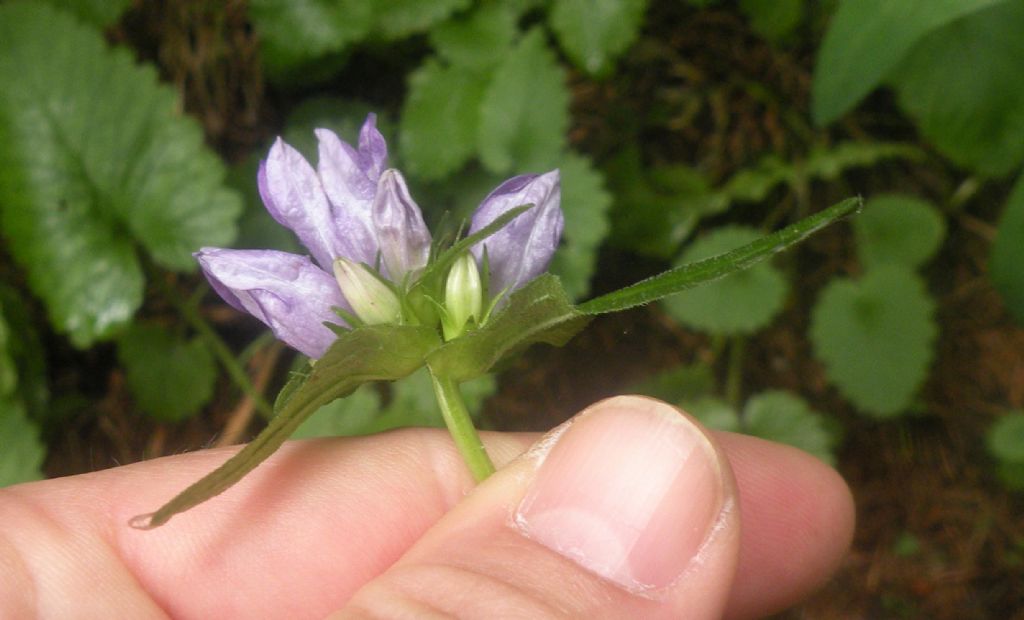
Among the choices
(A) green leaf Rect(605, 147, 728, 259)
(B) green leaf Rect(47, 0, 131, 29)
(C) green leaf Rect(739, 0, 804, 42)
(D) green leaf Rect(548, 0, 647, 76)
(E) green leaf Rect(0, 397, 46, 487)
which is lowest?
(A) green leaf Rect(605, 147, 728, 259)

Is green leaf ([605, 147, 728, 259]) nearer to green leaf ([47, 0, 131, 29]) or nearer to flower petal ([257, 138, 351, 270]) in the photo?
green leaf ([47, 0, 131, 29])

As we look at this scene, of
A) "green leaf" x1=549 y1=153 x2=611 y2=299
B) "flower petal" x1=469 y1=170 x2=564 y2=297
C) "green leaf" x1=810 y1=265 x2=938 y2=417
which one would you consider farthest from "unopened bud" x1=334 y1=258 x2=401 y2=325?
"green leaf" x1=810 y1=265 x2=938 y2=417

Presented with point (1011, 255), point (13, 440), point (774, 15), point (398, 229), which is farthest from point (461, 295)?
point (774, 15)

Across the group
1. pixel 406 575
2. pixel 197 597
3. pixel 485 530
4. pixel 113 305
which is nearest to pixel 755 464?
pixel 485 530

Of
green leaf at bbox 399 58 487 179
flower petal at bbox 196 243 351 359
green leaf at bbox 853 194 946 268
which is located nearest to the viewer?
flower petal at bbox 196 243 351 359

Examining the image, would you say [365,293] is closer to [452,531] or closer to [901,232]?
[452,531]

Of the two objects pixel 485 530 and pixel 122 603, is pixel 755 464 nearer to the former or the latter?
pixel 485 530
